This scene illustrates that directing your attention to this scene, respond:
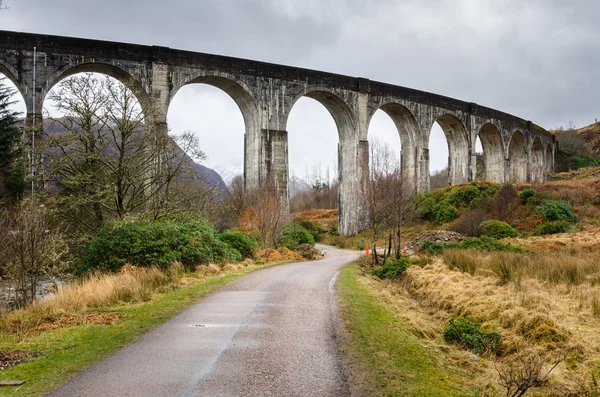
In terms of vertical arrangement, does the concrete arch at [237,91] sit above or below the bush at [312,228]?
above

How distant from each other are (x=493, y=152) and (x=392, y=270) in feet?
111

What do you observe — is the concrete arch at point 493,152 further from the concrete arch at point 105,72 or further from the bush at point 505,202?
the concrete arch at point 105,72

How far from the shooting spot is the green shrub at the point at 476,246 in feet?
62.0

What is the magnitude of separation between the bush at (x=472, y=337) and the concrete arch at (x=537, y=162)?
157ft

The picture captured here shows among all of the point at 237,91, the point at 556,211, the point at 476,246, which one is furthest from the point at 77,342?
the point at 556,211

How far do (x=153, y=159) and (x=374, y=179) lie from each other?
8.96m

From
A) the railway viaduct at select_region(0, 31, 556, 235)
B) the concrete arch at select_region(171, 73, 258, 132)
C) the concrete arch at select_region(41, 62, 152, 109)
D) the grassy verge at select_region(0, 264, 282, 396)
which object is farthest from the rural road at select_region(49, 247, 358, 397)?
the concrete arch at select_region(171, 73, 258, 132)

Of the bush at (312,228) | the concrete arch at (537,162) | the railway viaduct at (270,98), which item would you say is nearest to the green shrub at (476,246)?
the railway viaduct at (270,98)

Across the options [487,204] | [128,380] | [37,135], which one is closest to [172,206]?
[37,135]

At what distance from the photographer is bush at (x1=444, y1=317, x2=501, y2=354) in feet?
26.3

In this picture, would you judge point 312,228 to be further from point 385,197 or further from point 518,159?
point 518,159

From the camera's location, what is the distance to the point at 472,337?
827 centimetres

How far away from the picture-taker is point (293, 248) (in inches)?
1029

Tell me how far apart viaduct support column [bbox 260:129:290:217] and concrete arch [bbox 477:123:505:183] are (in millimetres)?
24250
